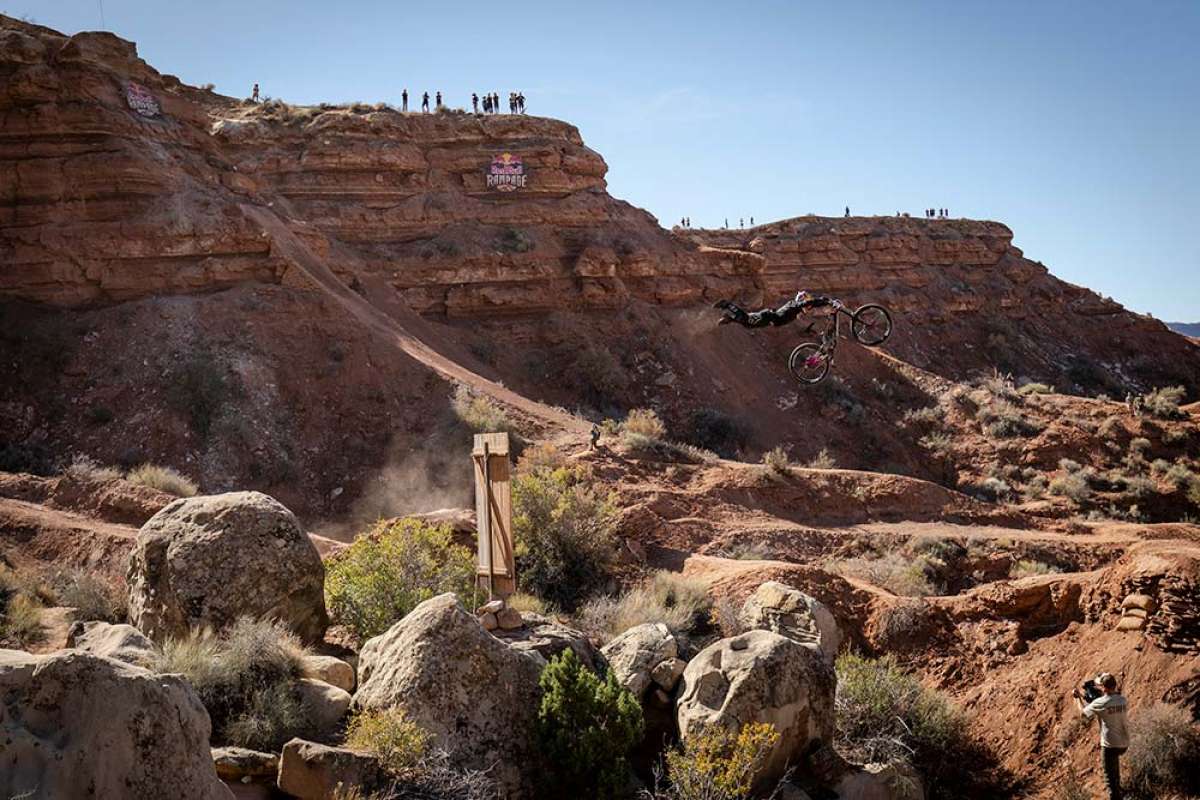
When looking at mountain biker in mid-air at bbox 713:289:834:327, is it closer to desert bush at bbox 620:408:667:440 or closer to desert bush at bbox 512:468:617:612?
desert bush at bbox 512:468:617:612

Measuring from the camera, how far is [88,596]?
1193 cm

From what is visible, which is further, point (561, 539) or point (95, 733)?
point (561, 539)

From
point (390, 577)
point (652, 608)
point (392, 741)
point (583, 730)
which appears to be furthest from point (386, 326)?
point (392, 741)

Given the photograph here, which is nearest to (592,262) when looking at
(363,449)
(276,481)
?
(363,449)

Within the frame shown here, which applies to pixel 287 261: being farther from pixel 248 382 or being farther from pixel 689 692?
pixel 689 692

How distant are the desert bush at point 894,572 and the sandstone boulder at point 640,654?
7403 millimetres

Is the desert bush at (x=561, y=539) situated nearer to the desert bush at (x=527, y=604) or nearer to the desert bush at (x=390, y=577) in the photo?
the desert bush at (x=527, y=604)

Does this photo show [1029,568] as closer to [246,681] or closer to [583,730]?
[583,730]

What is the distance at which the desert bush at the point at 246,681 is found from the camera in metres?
8.41

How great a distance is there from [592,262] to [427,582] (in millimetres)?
23972

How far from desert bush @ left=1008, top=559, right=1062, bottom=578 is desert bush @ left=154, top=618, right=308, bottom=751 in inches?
606

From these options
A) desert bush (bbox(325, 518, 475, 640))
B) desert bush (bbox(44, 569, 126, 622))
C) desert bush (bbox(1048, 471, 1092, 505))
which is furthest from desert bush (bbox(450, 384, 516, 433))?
desert bush (bbox(1048, 471, 1092, 505))

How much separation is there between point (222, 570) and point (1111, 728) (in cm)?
952

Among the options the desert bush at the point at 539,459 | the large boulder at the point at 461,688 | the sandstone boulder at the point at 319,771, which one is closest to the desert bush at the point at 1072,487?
the desert bush at the point at 539,459
